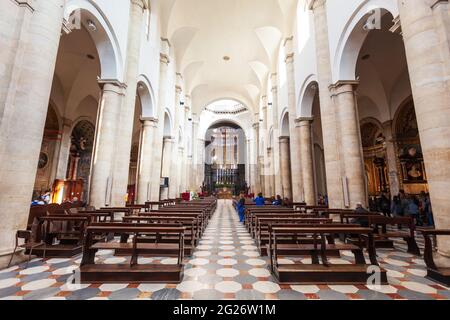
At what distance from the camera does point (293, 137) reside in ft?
37.0

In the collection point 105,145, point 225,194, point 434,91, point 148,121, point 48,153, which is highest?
point 148,121

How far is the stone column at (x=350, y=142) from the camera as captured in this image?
660 cm

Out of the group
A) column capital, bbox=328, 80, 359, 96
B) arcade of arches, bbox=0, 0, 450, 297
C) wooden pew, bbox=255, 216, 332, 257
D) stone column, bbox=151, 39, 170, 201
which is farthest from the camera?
stone column, bbox=151, 39, 170, 201

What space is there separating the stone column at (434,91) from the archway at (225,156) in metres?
27.5

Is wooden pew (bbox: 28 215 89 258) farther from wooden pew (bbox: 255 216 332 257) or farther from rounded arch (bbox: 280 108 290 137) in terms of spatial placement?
rounded arch (bbox: 280 108 290 137)

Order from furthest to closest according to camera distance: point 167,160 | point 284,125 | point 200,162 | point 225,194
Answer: point 200,162
point 225,194
point 284,125
point 167,160

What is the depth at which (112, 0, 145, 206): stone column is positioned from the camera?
7383mm

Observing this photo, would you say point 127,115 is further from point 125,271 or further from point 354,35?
point 354,35

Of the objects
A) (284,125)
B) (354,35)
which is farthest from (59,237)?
(284,125)

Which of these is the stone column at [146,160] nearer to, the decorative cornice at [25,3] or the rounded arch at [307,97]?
the decorative cornice at [25,3]

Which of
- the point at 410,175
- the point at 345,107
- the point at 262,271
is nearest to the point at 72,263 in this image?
the point at 262,271

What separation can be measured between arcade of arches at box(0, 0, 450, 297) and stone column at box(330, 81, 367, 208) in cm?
3

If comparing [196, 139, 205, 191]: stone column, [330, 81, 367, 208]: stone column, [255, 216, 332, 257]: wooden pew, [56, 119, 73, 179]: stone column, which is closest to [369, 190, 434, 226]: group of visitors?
[330, 81, 367, 208]: stone column

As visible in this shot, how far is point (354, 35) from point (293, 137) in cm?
532
